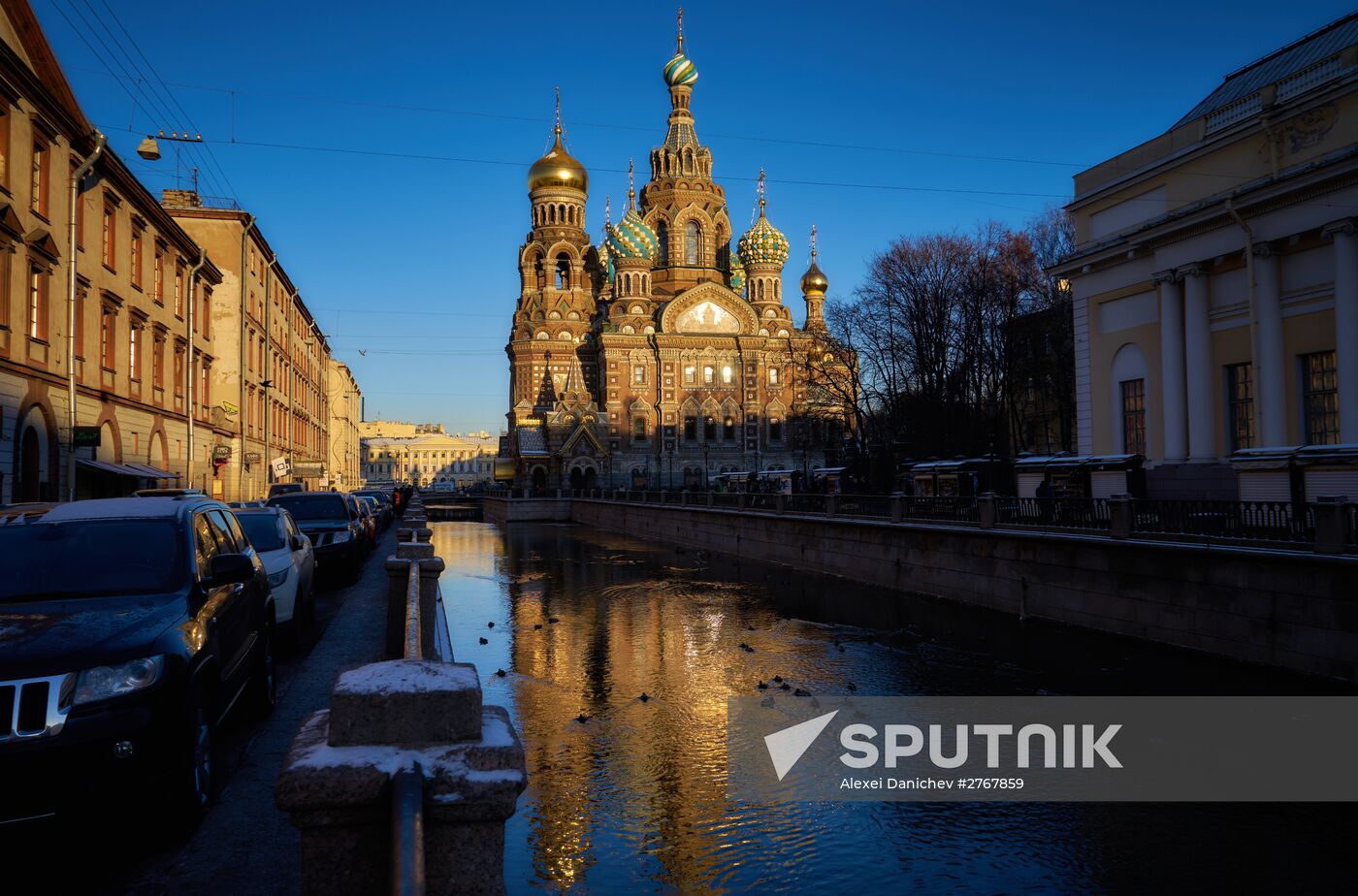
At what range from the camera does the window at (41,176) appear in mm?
19688

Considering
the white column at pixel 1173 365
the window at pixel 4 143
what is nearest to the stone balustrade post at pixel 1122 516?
the white column at pixel 1173 365

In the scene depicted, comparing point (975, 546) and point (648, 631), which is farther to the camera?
point (975, 546)

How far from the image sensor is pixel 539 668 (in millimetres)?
13828

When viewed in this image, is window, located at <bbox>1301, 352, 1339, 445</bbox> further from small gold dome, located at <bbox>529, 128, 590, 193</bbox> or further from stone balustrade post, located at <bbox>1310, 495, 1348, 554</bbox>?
small gold dome, located at <bbox>529, 128, 590, 193</bbox>

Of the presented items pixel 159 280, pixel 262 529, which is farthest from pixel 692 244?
pixel 262 529

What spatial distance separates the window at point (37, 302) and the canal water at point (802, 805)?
33.6ft

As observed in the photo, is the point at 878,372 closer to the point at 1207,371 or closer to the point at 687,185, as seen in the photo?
the point at 1207,371

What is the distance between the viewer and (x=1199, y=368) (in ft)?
69.5

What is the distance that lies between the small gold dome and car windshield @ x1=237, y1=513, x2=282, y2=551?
74076mm

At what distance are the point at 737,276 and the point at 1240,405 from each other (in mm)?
59807

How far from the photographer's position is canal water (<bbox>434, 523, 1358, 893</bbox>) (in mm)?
6672

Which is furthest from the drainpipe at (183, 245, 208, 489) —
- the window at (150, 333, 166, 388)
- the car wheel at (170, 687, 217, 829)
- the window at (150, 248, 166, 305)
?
the car wheel at (170, 687, 217, 829)

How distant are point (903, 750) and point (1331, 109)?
16594mm

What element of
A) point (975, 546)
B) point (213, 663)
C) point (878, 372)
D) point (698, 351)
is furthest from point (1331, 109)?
point (698, 351)
